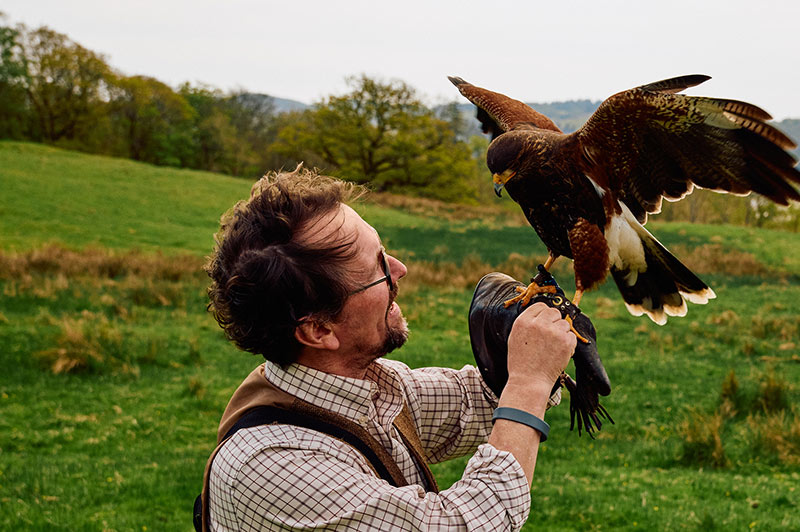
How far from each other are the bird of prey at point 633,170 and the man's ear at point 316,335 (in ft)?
1.82

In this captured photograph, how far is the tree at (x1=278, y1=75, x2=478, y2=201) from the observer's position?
124 feet

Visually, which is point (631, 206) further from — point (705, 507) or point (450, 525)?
point (705, 507)

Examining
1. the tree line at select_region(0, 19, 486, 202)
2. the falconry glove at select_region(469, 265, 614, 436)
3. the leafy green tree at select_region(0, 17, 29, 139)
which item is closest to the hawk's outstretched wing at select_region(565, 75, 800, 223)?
the falconry glove at select_region(469, 265, 614, 436)

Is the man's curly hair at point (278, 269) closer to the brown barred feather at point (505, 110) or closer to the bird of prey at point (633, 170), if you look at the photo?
the bird of prey at point (633, 170)

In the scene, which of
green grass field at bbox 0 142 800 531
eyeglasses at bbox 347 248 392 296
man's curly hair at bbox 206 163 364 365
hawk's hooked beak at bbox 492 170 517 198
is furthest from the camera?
green grass field at bbox 0 142 800 531

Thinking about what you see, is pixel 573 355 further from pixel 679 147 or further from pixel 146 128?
pixel 146 128

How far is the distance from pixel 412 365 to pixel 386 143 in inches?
1209

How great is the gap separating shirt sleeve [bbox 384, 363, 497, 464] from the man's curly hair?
21.4 inches

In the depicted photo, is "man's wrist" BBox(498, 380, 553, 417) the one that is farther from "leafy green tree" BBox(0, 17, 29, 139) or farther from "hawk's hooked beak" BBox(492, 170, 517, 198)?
"leafy green tree" BBox(0, 17, 29, 139)

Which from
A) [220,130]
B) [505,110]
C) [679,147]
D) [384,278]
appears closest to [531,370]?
[384,278]

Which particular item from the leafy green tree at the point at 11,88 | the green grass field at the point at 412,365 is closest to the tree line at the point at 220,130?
the leafy green tree at the point at 11,88

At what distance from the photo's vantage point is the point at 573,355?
1854 mm

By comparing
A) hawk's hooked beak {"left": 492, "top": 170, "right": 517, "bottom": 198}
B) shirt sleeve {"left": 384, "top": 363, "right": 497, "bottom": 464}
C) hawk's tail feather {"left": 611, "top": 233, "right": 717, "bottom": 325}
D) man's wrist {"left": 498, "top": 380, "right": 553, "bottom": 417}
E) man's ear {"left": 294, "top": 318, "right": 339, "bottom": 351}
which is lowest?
shirt sleeve {"left": 384, "top": 363, "right": 497, "bottom": 464}

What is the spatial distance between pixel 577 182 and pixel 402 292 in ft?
39.1
